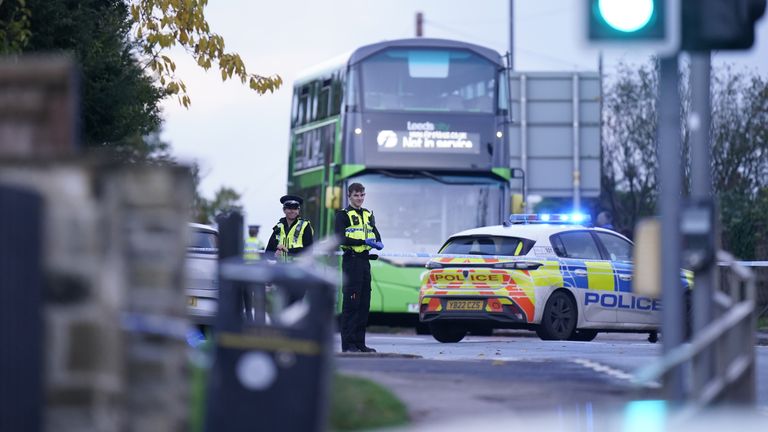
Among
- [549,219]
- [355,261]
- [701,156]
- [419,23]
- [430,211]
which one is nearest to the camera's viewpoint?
[701,156]

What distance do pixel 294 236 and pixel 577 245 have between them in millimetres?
4801

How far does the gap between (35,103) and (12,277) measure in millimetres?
866

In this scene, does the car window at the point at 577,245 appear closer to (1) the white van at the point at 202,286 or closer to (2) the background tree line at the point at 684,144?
(1) the white van at the point at 202,286

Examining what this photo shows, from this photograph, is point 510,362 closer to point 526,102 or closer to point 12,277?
point 12,277

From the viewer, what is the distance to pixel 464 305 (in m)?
21.6

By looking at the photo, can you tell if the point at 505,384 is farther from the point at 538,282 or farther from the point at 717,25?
the point at 538,282

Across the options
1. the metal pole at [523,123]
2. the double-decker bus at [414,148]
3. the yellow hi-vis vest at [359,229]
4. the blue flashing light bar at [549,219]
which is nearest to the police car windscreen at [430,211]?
the double-decker bus at [414,148]

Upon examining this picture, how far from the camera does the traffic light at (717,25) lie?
911cm

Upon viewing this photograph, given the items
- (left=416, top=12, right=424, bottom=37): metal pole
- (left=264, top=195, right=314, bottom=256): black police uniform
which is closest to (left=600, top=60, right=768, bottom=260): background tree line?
(left=416, top=12, right=424, bottom=37): metal pole

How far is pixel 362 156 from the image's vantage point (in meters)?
25.5

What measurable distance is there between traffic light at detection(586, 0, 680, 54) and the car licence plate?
1265 cm

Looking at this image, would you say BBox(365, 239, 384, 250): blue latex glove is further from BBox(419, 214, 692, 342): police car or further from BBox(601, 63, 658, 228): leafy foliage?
BBox(601, 63, 658, 228): leafy foliage

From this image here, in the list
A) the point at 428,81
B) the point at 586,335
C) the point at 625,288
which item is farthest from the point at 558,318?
the point at 428,81

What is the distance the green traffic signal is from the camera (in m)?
8.93
